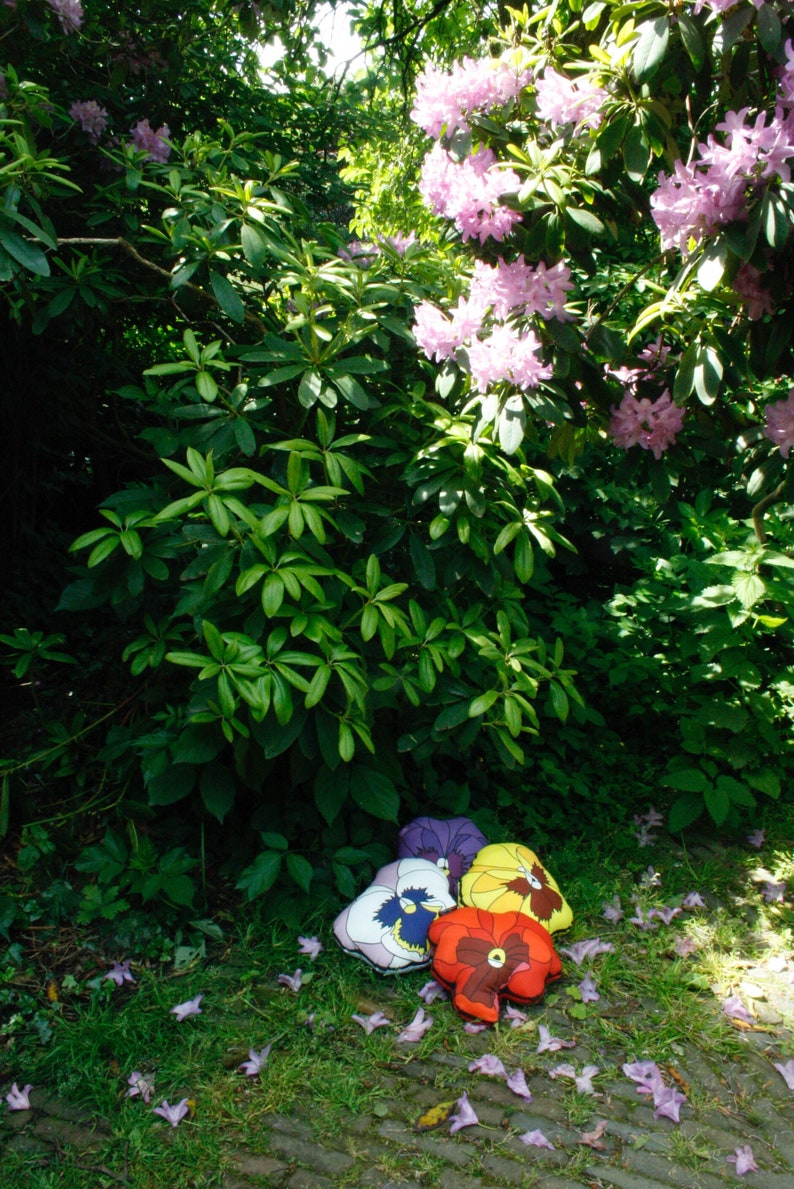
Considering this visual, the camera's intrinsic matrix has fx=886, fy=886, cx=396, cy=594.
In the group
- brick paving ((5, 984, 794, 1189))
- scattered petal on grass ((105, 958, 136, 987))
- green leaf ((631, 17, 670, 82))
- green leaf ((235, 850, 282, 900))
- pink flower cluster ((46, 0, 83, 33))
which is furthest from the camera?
pink flower cluster ((46, 0, 83, 33))

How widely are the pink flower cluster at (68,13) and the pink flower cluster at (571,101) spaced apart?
5.33 feet

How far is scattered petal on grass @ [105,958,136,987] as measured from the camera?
234 centimetres

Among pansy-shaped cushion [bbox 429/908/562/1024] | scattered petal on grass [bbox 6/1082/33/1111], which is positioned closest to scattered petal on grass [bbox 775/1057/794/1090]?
pansy-shaped cushion [bbox 429/908/562/1024]

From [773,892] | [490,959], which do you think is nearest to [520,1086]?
[490,959]

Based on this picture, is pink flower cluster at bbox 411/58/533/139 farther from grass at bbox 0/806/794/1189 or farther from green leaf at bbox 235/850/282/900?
grass at bbox 0/806/794/1189

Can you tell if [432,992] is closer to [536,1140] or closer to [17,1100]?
[536,1140]

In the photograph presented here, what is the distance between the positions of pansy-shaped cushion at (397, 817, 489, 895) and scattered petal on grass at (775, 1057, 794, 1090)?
38.0 inches

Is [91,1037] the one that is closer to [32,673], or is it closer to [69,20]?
[32,673]

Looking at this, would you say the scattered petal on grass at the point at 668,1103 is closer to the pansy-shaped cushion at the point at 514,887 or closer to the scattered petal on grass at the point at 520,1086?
the scattered petal on grass at the point at 520,1086

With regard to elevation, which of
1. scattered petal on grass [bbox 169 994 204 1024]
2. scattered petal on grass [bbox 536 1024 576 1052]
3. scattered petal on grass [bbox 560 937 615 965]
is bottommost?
scattered petal on grass [bbox 560 937 615 965]

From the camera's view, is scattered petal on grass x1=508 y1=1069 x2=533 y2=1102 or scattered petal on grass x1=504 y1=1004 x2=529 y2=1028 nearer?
scattered petal on grass x1=508 y1=1069 x2=533 y2=1102

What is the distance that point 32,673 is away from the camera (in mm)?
3049

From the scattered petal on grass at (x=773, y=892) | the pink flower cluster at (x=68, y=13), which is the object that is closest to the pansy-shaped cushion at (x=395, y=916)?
the scattered petal on grass at (x=773, y=892)

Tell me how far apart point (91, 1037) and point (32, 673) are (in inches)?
51.6
